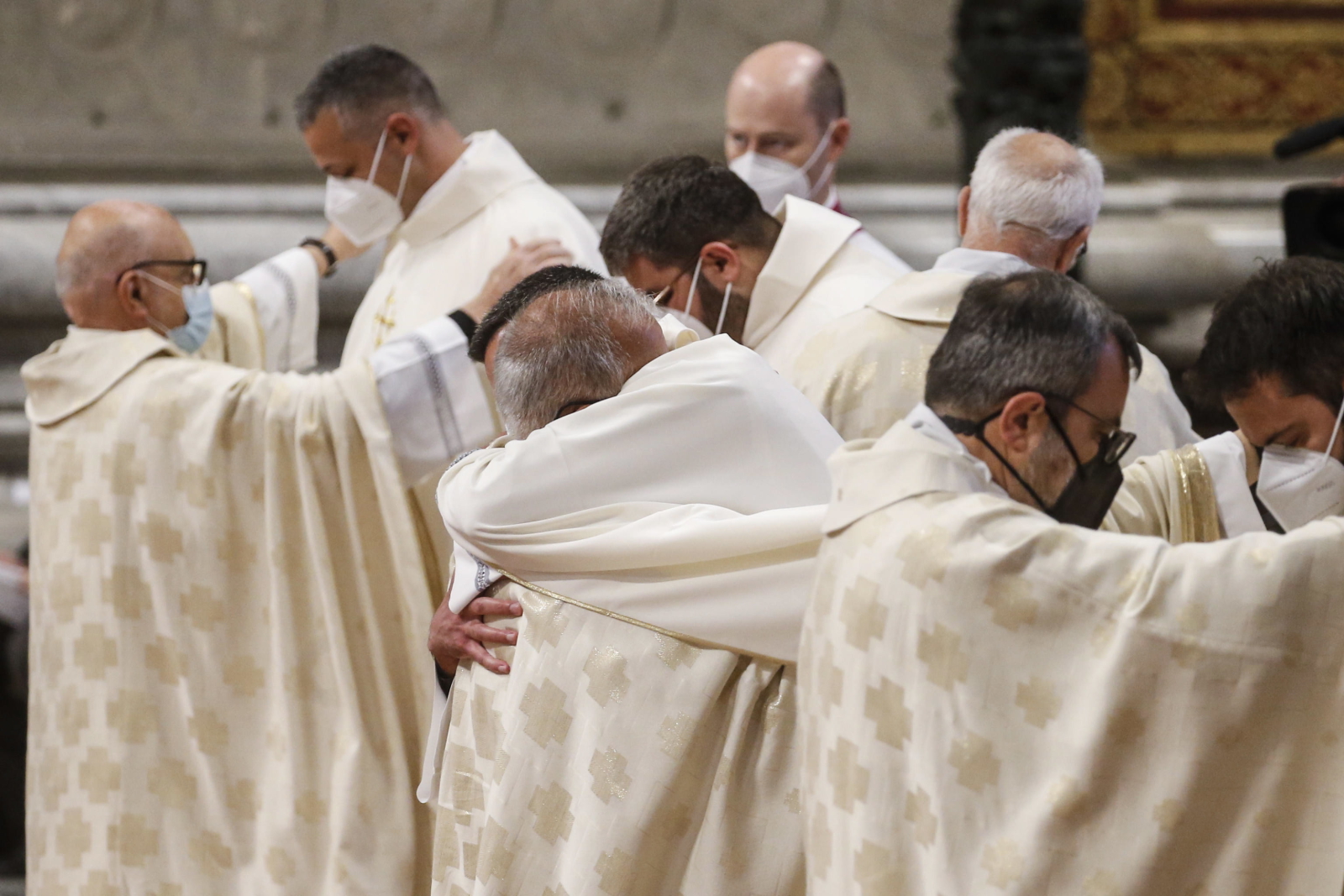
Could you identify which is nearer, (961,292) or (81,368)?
(961,292)

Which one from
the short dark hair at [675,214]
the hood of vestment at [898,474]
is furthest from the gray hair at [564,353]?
the short dark hair at [675,214]

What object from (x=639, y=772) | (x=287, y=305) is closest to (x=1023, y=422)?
(x=639, y=772)

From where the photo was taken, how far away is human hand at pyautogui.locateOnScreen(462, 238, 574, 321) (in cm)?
397

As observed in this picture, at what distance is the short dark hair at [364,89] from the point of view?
4434 millimetres

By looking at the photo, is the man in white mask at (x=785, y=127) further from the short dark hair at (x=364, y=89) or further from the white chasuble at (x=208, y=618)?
the white chasuble at (x=208, y=618)

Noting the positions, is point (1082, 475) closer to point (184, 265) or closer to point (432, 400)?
point (432, 400)

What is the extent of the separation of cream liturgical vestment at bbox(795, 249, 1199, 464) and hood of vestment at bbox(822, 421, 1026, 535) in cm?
105

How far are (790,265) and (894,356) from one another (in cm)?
46

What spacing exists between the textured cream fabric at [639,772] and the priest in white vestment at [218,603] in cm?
128

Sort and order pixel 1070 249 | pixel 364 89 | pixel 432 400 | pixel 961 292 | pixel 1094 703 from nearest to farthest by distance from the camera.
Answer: pixel 1094 703 → pixel 961 292 → pixel 1070 249 → pixel 432 400 → pixel 364 89

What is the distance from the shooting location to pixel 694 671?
98.7 inches

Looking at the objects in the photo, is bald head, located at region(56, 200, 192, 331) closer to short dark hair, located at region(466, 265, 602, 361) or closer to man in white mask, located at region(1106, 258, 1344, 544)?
short dark hair, located at region(466, 265, 602, 361)

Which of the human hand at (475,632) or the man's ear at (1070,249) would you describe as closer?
the human hand at (475,632)

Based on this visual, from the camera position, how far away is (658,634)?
2521 mm
